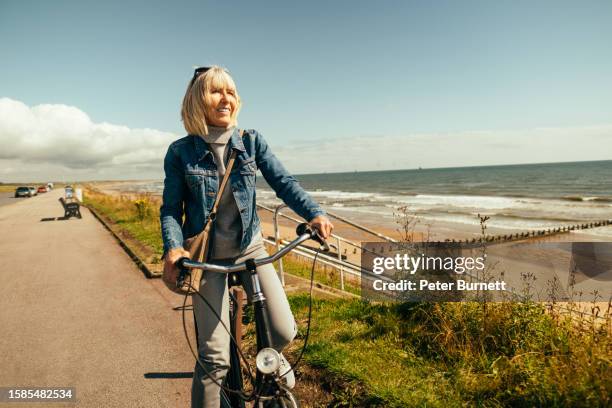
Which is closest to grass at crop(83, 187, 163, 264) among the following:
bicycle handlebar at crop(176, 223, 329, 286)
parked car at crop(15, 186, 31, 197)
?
bicycle handlebar at crop(176, 223, 329, 286)

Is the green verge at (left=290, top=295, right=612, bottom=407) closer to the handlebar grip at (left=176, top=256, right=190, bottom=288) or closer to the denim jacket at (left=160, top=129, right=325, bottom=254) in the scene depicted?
the denim jacket at (left=160, top=129, right=325, bottom=254)

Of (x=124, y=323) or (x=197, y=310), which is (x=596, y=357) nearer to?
(x=197, y=310)

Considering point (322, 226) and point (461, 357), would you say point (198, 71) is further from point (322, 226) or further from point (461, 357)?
→ point (461, 357)

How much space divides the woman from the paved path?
63.3 inches

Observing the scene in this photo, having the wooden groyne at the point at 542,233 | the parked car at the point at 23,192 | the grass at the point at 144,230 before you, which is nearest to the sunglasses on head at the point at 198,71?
the grass at the point at 144,230

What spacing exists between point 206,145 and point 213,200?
1.05 ft

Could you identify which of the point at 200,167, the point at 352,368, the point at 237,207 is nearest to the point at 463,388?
the point at 352,368

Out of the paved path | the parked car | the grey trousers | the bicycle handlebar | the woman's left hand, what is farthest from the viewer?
the parked car

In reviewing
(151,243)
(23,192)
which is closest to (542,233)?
(151,243)

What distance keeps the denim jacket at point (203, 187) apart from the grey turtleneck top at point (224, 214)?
34mm

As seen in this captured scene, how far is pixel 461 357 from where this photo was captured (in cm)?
328

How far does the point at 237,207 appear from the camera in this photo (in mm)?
2275

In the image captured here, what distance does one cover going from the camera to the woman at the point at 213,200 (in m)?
2.14

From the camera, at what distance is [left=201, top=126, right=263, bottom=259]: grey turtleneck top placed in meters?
2.24
